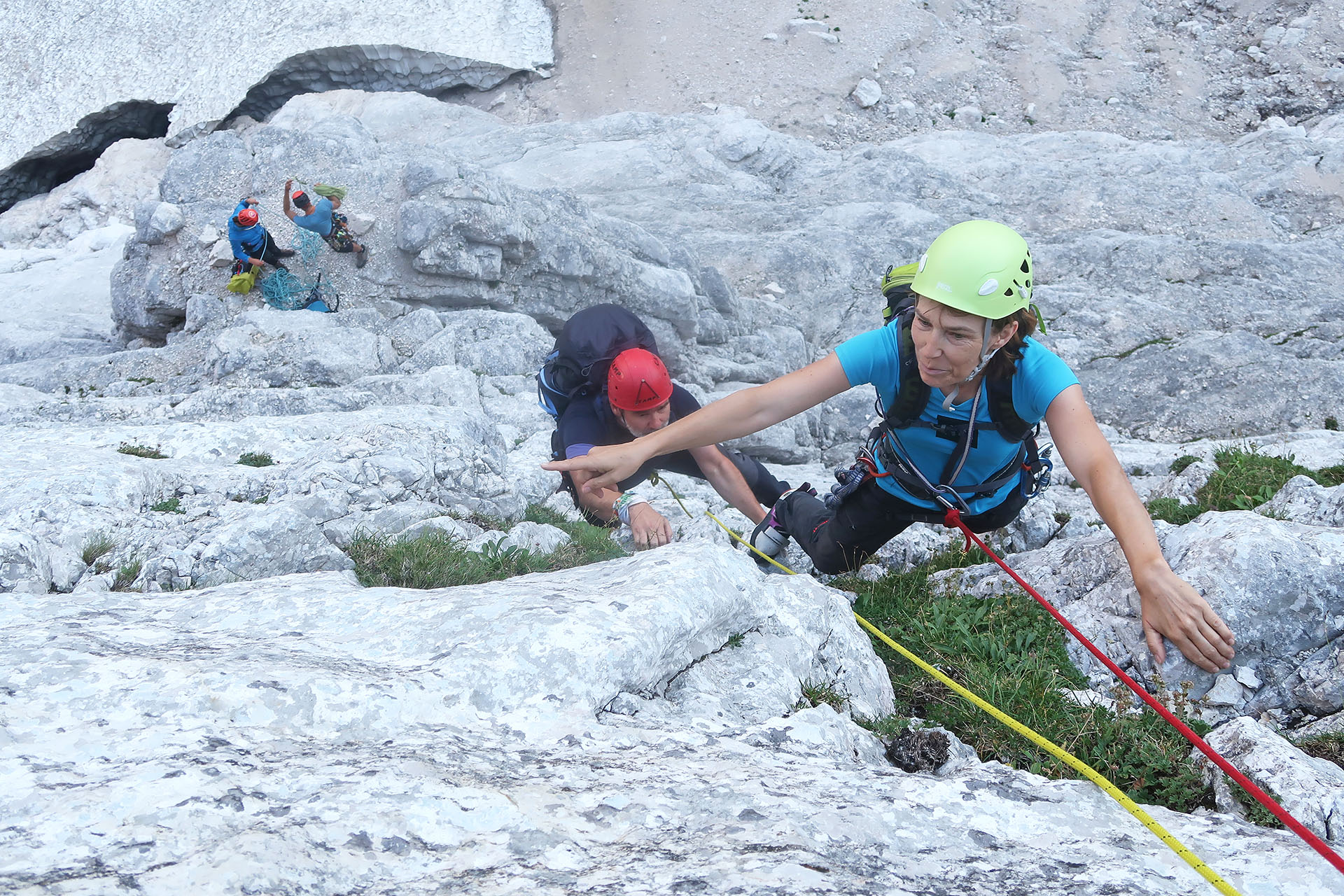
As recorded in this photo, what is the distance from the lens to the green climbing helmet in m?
4.57

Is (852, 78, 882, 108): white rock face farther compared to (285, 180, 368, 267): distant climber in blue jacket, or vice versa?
(852, 78, 882, 108): white rock face

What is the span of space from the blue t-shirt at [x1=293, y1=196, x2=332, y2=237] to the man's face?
34.4 ft

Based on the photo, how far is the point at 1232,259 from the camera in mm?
18234

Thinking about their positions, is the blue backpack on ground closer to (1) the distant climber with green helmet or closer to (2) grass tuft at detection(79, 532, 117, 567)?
(1) the distant climber with green helmet

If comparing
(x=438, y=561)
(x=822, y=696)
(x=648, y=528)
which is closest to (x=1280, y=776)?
(x=822, y=696)

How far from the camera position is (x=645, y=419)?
7.03 metres

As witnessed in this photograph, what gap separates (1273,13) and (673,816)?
3714cm

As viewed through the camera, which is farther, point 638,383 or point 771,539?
point 771,539

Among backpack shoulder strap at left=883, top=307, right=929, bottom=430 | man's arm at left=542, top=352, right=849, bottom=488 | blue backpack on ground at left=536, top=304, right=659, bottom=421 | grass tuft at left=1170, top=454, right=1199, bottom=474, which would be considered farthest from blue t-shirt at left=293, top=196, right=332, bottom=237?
grass tuft at left=1170, top=454, right=1199, bottom=474

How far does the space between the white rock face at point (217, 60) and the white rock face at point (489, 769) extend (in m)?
30.0

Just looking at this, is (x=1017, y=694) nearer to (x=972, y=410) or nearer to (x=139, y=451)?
(x=972, y=410)

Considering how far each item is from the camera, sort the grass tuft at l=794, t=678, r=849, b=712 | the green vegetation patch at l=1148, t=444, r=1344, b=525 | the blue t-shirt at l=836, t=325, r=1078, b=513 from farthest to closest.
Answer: the green vegetation patch at l=1148, t=444, r=1344, b=525 < the blue t-shirt at l=836, t=325, r=1078, b=513 < the grass tuft at l=794, t=678, r=849, b=712

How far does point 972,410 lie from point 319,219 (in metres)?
13.3

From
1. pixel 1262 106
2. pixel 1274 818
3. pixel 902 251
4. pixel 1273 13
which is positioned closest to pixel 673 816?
pixel 1274 818
